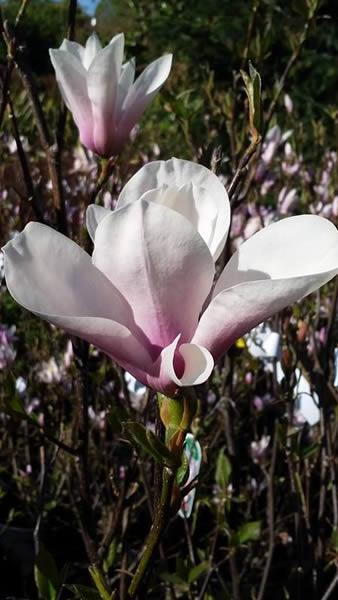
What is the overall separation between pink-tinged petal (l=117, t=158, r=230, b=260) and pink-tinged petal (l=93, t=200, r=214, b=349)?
0.04 metres

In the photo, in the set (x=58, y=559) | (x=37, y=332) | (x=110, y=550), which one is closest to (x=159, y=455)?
(x=110, y=550)

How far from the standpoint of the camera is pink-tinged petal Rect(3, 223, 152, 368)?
496mm

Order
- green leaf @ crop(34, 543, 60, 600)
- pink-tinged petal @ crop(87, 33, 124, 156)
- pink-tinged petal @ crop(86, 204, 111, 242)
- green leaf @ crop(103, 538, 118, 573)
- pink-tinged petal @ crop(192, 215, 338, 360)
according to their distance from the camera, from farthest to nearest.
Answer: green leaf @ crop(103, 538, 118, 573) → pink-tinged petal @ crop(87, 33, 124, 156) → green leaf @ crop(34, 543, 60, 600) → pink-tinged petal @ crop(86, 204, 111, 242) → pink-tinged petal @ crop(192, 215, 338, 360)

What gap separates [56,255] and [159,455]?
0.17 metres

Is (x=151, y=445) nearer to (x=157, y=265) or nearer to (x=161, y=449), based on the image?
(x=161, y=449)

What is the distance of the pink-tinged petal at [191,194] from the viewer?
55 centimetres

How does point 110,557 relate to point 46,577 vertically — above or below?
below

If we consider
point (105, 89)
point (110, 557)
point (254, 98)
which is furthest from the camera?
point (110, 557)

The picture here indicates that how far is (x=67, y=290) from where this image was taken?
520 millimetres

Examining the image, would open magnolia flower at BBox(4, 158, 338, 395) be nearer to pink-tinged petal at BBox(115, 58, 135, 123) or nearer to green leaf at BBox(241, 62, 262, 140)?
green leaf at BBox(241, 62, 262, 140)

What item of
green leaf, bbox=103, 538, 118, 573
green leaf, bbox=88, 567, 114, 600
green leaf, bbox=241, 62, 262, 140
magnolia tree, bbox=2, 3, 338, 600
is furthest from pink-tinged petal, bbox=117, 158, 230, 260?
green leaf, bbox=103, 538, 118, 573

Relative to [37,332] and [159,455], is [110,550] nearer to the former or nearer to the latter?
[159,455]

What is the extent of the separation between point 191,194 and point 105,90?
466 mm

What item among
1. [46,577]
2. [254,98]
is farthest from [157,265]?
[46,577]
